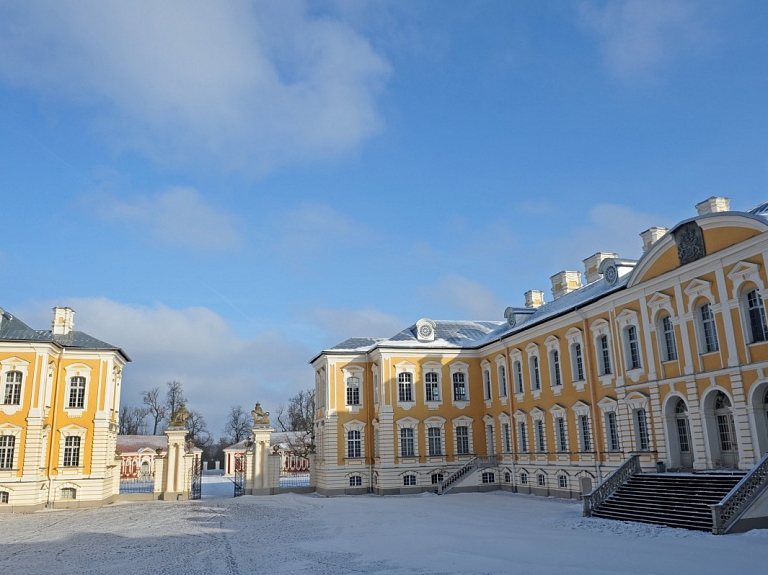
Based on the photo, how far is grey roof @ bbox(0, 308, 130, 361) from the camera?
106 feet

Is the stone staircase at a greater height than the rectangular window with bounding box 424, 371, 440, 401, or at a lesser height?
lesser

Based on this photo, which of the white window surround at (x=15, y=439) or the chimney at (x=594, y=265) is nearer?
the white window surround at (x=15, y=439)

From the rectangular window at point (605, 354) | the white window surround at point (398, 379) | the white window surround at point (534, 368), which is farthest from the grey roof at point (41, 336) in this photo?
the rectangular window at point (605, 354)

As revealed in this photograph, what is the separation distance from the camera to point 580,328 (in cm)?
2978

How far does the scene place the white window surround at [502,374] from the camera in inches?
1443

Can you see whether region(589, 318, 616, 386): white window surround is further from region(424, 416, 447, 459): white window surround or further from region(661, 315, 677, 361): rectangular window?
region(424, 416, 447, 459): white window surround

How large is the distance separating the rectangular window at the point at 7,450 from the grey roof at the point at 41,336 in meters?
4.68

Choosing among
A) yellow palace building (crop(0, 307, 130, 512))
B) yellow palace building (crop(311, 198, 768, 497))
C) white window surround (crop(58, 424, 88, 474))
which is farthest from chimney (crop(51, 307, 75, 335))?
yellow palace building (crop(311, 198, 768, 497))

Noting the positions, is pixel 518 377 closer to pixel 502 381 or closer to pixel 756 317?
pixel 502 381

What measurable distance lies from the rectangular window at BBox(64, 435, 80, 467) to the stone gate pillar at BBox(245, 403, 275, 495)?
9063mm

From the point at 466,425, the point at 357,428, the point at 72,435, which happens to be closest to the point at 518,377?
the point at 466,425

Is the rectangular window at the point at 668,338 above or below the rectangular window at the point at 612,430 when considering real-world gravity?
above

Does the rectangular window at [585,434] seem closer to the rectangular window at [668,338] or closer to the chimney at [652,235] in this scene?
the rectangular window at [668,338]

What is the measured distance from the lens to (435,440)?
38094 mm
